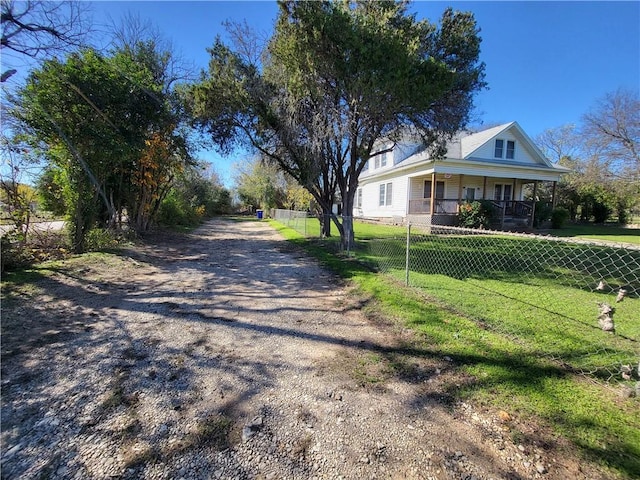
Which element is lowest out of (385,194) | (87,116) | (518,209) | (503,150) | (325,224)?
(325,224)

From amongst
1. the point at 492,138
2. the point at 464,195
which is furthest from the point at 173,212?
the point at 492,138

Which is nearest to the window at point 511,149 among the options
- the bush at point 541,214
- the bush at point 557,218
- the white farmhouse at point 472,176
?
the white farmhouse at point 472,176

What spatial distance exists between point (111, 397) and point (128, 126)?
25.4 feet

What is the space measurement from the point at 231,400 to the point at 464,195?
19.5 meters

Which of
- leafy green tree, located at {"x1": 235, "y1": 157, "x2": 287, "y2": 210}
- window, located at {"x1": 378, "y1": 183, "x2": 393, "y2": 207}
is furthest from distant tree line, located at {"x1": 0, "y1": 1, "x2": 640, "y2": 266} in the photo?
leafy green tree, located at {"x1": 235, "y1": 157, "x2": 287, "y2": 210}

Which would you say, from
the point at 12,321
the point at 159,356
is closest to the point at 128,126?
the point at 12,321

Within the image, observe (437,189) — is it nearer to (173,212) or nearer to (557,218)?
(557,218)

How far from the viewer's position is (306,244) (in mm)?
10938

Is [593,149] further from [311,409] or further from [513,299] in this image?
[311,409]

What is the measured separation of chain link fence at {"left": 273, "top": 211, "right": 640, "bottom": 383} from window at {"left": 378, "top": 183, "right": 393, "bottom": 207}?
11646 millimetres

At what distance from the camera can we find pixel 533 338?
134 inches

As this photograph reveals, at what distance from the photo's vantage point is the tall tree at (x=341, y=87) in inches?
Result: 243

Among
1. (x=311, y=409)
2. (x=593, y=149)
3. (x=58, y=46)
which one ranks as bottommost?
(x=311, y=409)

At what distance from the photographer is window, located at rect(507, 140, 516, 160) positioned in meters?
18.6
